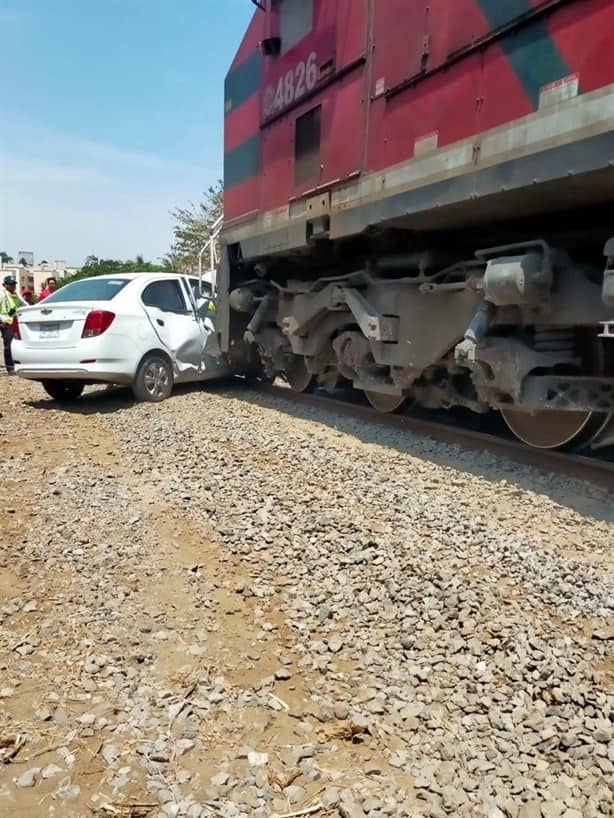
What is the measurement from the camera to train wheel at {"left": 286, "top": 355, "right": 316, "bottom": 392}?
825 centimetres

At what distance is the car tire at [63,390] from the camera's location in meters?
8.87

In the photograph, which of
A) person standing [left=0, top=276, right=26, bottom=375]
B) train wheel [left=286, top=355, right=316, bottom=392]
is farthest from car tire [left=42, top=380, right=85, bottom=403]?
person standing [left=0, top=276, right=26, bottom=375]

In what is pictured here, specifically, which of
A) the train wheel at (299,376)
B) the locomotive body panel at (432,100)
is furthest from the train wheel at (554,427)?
the train wheel at (299,376)

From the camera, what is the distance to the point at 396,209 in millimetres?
5117

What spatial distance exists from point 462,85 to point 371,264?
2029 mm

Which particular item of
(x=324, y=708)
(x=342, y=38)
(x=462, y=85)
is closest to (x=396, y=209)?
(x=462, y=85)

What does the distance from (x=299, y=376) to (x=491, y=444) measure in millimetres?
3736

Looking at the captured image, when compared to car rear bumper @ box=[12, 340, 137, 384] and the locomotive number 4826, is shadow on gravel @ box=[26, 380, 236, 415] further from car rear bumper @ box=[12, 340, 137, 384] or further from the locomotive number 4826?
the locomotive number 4826

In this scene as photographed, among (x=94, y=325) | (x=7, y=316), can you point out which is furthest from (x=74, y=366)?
(x=7, y=316)

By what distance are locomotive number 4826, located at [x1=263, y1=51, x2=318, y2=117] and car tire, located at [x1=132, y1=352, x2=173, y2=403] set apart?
3586mm

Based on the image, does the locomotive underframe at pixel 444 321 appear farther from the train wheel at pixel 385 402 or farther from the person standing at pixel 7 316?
the person standing at pixel 7 316

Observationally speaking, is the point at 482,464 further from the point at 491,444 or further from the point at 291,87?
the point at 291,87

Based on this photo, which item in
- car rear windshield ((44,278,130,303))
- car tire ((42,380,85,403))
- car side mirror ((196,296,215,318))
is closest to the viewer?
car rear windshield ((44,278,130,303))

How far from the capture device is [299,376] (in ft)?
27.6
